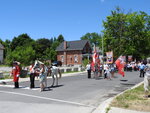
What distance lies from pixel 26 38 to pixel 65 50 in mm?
27426

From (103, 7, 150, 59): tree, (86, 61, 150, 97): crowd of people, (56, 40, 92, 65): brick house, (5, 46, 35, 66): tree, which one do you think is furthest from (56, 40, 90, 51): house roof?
(5, 46, 35, 66): tree

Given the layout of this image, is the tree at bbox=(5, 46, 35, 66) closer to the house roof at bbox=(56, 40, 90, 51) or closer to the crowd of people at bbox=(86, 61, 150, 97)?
the crowd of people at bbox=(86, 61, 150, 97)

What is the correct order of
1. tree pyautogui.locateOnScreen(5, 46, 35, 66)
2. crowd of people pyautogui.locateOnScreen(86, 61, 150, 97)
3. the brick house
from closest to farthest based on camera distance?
crowd of people pyautogui.locateOnScreen(86, 61, 150, 97) → tree pyautogui.locateOnScreen(5, 46, 35, 66) → the brick house

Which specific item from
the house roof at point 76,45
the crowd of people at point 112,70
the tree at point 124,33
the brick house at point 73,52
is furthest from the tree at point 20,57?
the house roof at point 76,45

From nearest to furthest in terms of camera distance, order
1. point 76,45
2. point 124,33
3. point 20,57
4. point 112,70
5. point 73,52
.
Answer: point 112,70, point 20,57, point 124,33, point 73,52, point 76,45

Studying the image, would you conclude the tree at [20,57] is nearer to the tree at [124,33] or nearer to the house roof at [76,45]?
the tree at [124,33]

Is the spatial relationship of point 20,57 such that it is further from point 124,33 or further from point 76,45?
point 76,45

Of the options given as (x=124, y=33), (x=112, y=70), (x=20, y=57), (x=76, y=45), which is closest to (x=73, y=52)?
(x=76, y=45)

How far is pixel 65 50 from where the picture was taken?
7594 centimetres

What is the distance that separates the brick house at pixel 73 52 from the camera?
72.7 meters

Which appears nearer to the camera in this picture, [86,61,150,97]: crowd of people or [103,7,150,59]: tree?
[86,61,150,97]: crowd of people

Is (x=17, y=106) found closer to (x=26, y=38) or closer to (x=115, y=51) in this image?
(x=115, y=51)

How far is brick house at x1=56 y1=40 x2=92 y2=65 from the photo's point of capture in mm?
72688

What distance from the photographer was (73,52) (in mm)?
Result: 74000
